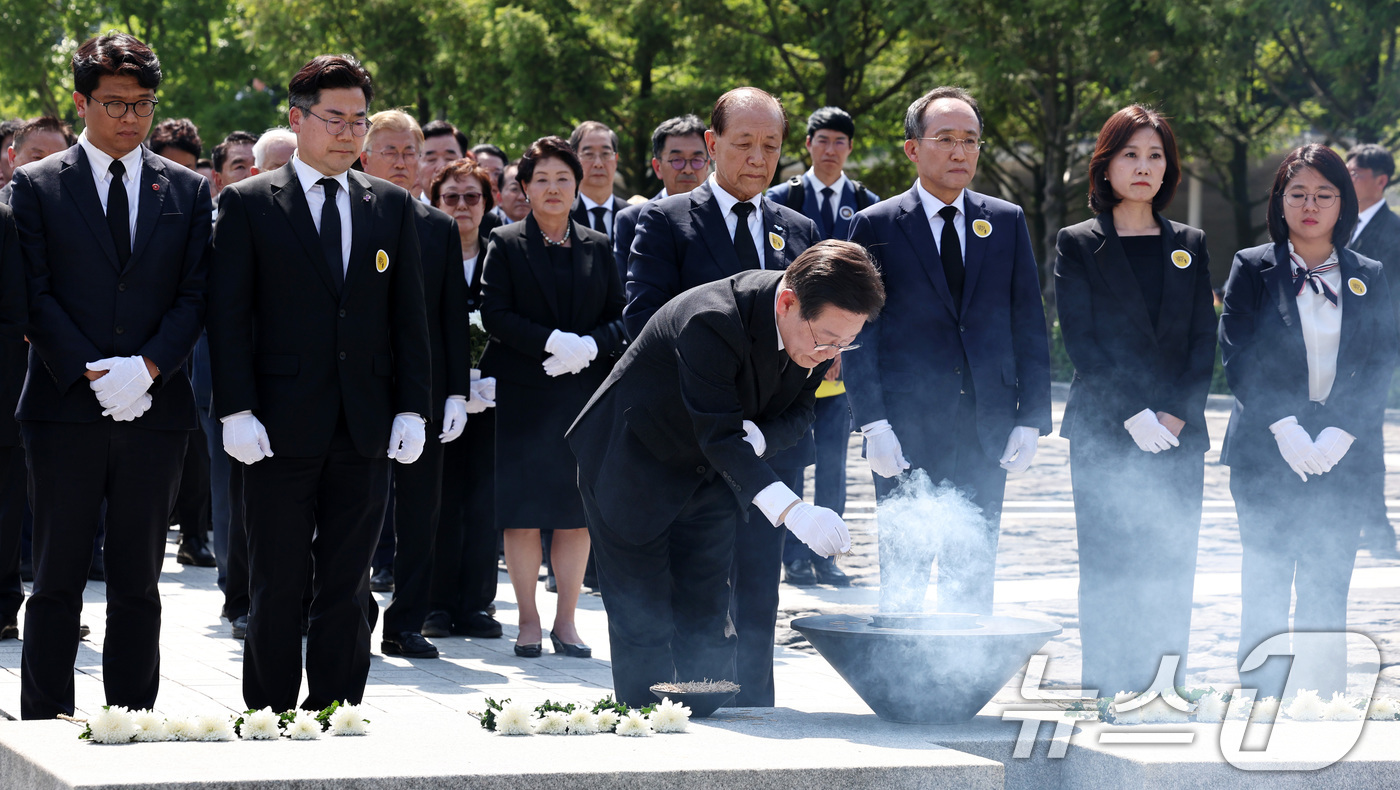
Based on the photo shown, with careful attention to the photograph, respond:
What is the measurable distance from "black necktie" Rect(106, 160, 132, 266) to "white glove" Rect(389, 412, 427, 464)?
101 cm

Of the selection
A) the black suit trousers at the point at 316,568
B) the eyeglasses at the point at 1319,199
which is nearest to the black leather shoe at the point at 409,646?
the black suit trousers at the point at 316,568

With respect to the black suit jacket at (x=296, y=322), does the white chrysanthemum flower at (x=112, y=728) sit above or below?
below

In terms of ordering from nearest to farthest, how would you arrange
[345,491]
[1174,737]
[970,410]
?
[1174,737] → [345,491] → [970,410]

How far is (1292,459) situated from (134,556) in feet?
13.5

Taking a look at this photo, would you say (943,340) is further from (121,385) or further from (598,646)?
(121,385)

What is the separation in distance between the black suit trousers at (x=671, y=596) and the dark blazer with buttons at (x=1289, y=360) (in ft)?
7.35

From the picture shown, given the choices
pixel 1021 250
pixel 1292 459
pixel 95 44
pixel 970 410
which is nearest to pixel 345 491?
pixel 95 44

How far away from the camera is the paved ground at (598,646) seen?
5.55m

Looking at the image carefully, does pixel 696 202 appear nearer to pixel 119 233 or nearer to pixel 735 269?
pixel 735 269

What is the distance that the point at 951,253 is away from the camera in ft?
18.3

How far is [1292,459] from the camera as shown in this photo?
551 centimetres

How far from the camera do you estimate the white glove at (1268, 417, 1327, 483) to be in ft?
18.0

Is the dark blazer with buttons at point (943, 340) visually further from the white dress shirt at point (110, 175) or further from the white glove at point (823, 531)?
the white dress shirt at point (110, 175)

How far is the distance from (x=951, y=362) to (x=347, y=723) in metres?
2.63
